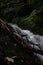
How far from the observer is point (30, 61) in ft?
16.3

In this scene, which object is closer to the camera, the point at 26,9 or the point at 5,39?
the point at 5,39

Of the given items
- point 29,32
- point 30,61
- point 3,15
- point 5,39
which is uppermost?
point 3,15

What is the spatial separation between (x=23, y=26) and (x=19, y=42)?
7.68 feet

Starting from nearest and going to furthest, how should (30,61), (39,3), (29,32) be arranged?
(30,61) < (29,32) < (39,3)

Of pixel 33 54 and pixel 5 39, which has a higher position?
pixel 5 39

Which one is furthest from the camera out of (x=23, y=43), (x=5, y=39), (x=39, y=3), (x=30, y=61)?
(x=39, y=3)

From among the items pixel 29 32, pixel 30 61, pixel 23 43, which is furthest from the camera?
pixel 29 32

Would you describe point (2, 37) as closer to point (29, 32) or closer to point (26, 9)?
point (29, 32)

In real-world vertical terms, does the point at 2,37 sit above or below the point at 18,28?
below

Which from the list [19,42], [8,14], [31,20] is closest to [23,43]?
[19,42]

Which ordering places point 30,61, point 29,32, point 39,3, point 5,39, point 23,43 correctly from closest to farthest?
1. point 30,61
2. point 23,43
3. point 5,39
4. point 29,32
5. point 39,3

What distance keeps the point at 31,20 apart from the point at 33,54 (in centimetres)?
267

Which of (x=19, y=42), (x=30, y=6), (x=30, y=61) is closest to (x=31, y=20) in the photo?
(x=30, y=6)

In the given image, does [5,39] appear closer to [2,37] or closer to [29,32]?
[2,37]
